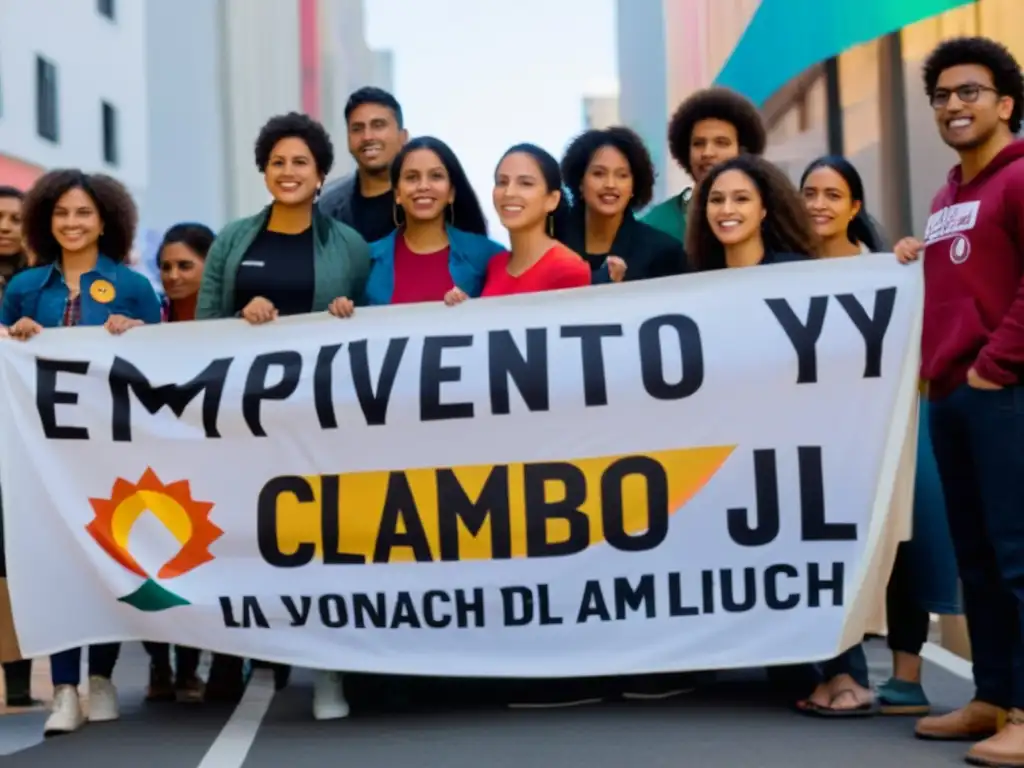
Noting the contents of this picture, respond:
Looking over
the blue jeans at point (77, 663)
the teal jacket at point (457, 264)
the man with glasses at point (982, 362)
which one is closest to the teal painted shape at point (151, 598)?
the blue jeans at point (77, 663)

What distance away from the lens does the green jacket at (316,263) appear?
6.20m

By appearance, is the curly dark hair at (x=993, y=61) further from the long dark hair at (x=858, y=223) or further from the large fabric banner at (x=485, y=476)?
the long dark hair at (x=858, y=223)

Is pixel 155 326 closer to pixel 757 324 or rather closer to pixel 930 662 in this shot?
pixel 757 324

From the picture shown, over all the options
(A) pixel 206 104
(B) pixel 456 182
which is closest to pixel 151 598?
(B) pixel 456 182

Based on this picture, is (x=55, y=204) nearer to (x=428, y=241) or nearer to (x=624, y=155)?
(x=428, y=241)

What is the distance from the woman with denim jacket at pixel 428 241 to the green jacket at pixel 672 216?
0.84 metres

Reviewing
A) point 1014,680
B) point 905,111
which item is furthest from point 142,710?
point 905,111

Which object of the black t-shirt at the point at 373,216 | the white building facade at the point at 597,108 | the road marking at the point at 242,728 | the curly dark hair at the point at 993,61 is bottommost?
the road marking at the point at 242,728

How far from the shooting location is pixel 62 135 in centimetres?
2622

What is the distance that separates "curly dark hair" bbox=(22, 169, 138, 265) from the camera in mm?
6332

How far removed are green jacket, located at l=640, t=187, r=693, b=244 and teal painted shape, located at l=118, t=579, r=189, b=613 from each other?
2.40 meters

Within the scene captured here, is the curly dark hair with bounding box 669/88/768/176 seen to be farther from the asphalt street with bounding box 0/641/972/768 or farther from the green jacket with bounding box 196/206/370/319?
the asphalt street with bounding box 0/641/972/768

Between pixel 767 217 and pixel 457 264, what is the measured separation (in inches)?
45.8

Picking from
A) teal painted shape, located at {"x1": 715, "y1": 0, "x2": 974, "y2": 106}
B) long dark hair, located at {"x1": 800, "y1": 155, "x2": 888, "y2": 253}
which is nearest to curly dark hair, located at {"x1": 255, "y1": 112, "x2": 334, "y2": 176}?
long dark hair, located at {"x1": 800, "y1": 155, "x2": 888, "y2": 253}
